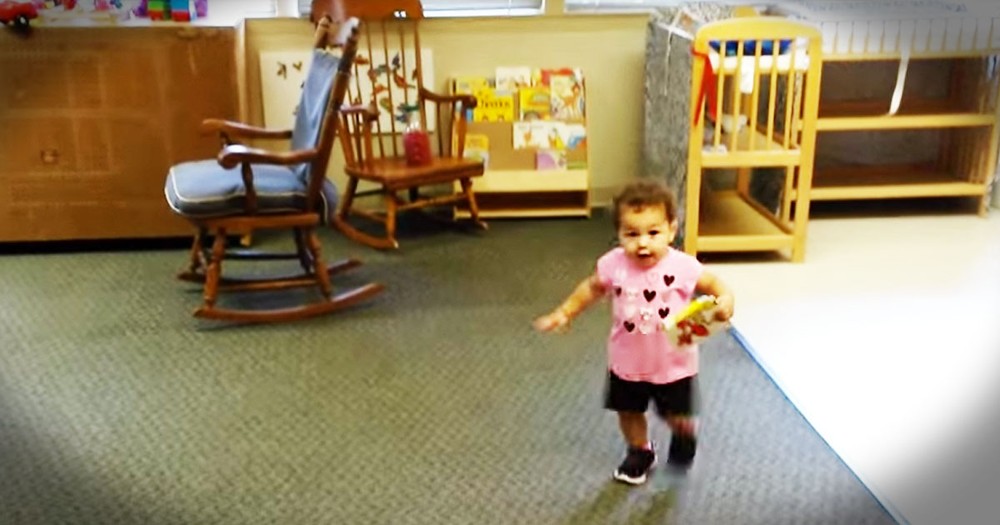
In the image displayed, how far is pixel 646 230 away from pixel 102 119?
219cm

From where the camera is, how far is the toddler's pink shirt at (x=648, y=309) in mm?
1781

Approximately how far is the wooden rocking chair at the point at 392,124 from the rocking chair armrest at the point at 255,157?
635 millimetres

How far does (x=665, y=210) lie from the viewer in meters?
1.76

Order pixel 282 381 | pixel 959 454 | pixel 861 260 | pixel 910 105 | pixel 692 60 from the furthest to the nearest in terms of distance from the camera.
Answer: pixel 910 105, pixel 861 260, pixel 692 60, pixel 282 381, pixel 959 454

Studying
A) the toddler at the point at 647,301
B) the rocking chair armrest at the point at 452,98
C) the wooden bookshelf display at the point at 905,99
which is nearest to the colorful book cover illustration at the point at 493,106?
the rocking chair armrest at the point at 452,98

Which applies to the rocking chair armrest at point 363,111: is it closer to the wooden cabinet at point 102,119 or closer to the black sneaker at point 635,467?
the wooden cabinet at point 102,119

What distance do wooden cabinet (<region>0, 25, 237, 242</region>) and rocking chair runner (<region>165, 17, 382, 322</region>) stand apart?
15.8 inches

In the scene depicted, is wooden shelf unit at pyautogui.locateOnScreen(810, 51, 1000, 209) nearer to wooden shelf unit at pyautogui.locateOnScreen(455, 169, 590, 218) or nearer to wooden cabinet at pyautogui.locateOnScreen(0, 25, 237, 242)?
wooden shelf unit at pyautogui.locateOnScreen(455, 169, 590, 218)

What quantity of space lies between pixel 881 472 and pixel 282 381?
1356mm

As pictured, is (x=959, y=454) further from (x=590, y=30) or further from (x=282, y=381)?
(x=590, y=30)

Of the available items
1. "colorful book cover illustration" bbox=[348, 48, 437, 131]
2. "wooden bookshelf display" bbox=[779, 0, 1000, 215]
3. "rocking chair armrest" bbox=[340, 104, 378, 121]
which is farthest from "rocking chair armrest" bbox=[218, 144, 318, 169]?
"wooden bookshelf display" bbox=[779, 0, 1000, 215]

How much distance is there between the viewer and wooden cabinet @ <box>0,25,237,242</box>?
3193 millimetres

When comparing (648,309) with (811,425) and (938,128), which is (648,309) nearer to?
(811,425)

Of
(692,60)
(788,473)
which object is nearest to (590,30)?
(692,60)
